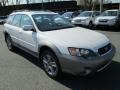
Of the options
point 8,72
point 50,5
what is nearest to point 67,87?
point 8,72

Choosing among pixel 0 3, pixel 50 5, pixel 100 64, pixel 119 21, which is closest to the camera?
pixel 100 64

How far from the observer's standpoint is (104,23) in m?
15.9

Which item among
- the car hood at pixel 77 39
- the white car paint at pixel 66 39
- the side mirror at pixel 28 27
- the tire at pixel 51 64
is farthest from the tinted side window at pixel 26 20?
the tire at pixel 51 64

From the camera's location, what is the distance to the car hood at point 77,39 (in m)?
4.68

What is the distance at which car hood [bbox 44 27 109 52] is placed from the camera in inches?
184

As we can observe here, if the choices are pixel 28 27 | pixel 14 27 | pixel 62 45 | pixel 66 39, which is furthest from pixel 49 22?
pixel 14 27

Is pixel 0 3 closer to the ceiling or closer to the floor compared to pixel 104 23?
closer to the ceiling

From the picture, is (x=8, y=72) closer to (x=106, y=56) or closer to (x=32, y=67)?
(x=32, y=67)

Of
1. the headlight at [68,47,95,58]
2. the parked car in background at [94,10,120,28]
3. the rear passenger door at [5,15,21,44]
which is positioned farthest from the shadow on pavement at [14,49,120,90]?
the parked car in background at [94,10,120,28]

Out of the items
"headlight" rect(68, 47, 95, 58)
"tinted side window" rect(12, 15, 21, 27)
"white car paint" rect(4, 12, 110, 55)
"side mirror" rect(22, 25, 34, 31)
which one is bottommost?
"headlight" rect(68, 47, 95, 58)

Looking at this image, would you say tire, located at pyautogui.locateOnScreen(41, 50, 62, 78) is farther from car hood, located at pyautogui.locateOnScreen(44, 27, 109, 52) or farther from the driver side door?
the driver side door

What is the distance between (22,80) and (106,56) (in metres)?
2.20

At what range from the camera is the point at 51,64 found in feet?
17.3

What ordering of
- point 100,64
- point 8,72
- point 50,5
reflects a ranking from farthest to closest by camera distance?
point 50,5, point 8,72, point 100,64
